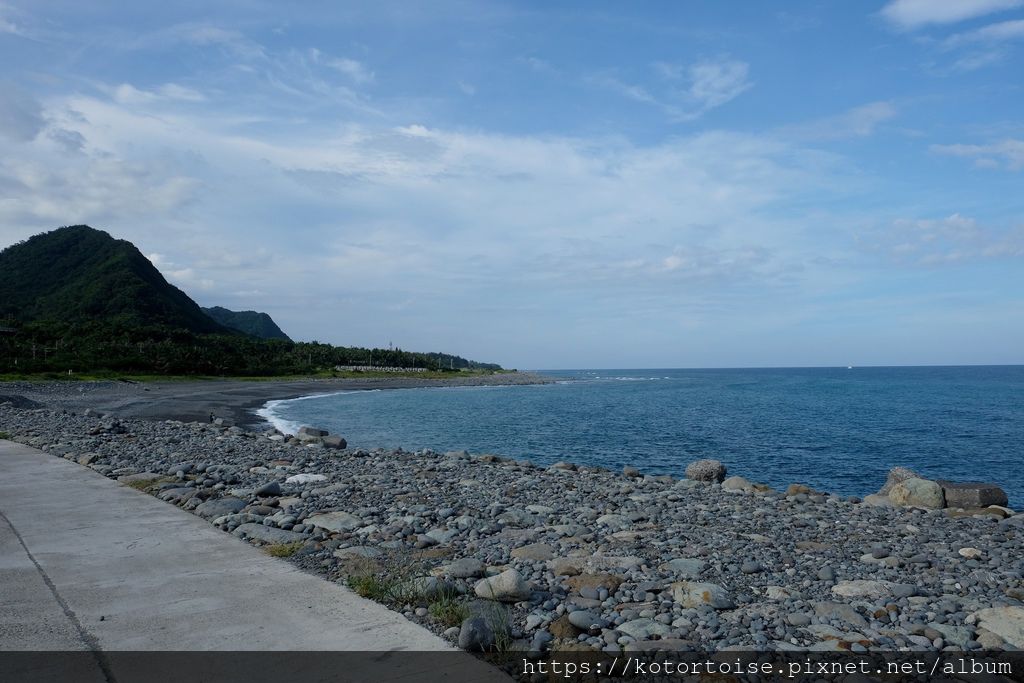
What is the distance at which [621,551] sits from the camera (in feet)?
29.3

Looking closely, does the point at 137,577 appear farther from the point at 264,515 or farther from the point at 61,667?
the point at 264,515

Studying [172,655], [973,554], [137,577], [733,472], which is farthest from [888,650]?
[733,472]

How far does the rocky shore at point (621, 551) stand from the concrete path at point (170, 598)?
458 millimetres

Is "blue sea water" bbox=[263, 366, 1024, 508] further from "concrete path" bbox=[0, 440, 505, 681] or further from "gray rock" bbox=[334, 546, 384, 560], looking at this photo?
"concrete path" bbox=[0, 440, 505, 681]

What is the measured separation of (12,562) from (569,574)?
234 inches

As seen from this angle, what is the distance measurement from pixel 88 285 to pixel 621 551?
148196mm

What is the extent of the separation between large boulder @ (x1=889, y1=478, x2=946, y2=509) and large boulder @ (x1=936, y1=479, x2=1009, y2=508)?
150 mm

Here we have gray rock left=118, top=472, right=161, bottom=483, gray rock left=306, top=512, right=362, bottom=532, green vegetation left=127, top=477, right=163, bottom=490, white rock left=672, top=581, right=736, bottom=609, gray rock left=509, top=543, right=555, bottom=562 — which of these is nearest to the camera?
white rock left=672, top=581, right=736, bottom=609

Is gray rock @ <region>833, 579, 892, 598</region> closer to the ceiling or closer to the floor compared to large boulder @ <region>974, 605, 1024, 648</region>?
closer to the floor

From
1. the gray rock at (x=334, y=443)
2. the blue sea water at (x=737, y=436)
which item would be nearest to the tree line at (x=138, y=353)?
the blue sea water at (x=737, y=436)

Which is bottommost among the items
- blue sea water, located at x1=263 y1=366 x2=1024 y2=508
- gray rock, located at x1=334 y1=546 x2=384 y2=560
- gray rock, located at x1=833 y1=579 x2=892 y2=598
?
blue sea water, located at x1=263 y1=366 x2=1024 y2=508

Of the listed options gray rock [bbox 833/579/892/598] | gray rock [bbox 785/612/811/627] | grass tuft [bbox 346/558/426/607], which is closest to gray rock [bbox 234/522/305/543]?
grass tuft [bbox 346/558/426/607]

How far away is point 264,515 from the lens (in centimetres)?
1034

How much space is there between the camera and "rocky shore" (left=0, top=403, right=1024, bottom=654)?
6.17 metres
